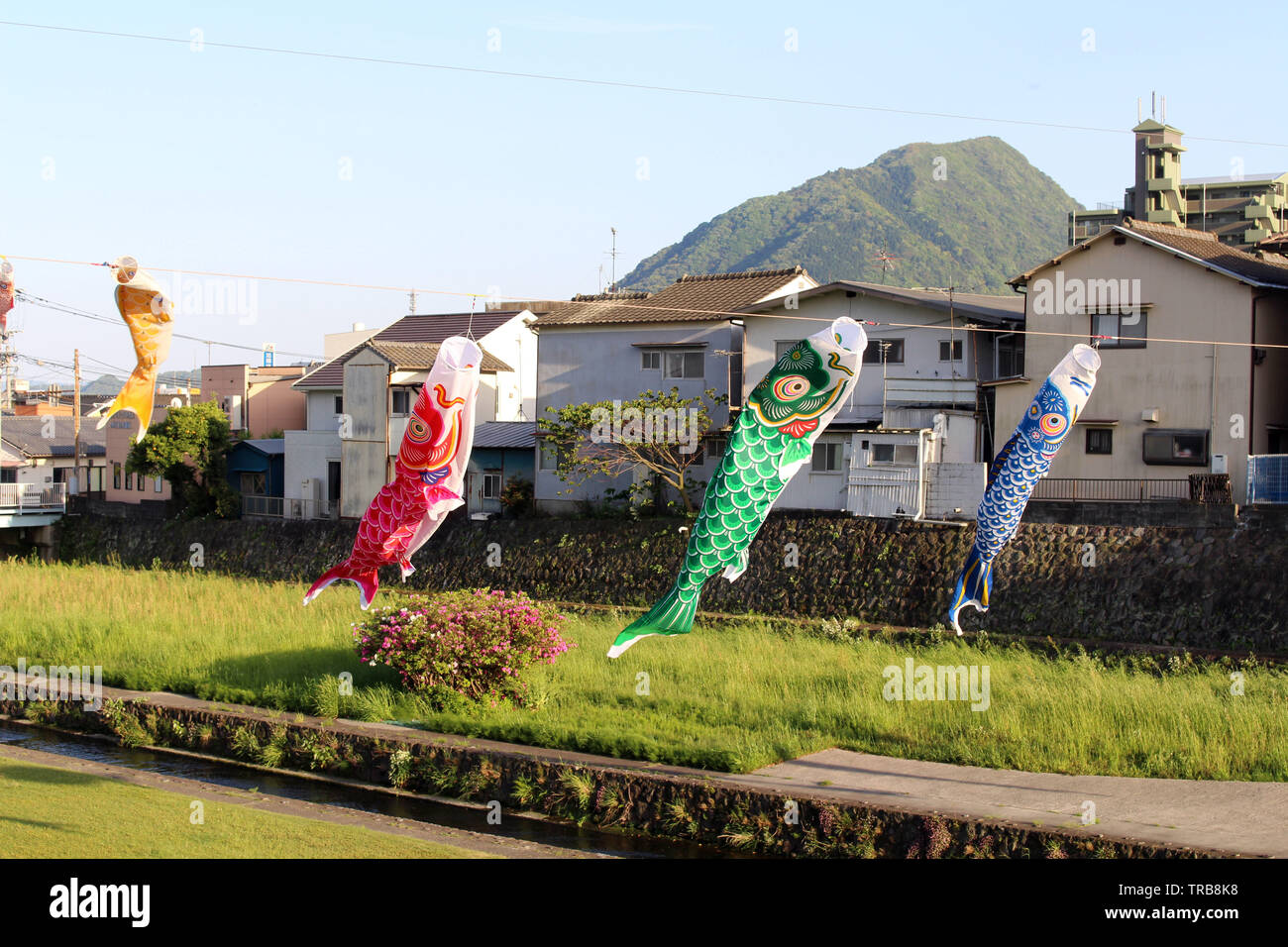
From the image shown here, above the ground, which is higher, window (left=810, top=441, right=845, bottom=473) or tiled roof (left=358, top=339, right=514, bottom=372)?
tiled roof (left=358, top=339, right=514, bottom=372)

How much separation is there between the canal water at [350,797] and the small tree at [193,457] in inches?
799

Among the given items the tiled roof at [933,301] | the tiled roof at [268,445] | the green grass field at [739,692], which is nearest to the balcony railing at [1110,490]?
the tiled roof at [933,301]

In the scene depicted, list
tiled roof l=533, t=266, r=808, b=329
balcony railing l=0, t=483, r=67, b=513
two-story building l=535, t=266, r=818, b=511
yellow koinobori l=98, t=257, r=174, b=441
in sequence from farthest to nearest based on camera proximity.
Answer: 1. balcony railing l=0, t=483, r=67, b=513
2. tiled roof l=533, t=266, r=808, b=329
3. two-story building l=535, t=266, r=818, b=511
4. yellow koinobori l=98, t=257, r=174, b=441

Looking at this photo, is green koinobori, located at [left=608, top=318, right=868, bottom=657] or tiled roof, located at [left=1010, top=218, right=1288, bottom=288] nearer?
green koinobori, located at [left=608, top=318, right=868, bottom=657]

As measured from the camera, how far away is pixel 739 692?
723 inches

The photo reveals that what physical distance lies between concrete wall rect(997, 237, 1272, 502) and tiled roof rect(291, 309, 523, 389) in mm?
19474

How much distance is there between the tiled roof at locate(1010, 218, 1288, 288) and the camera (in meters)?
25.1

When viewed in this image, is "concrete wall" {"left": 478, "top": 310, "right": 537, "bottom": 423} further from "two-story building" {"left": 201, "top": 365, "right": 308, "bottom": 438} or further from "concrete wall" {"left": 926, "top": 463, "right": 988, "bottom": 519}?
"concrete wall" {"left": 926, "top": 463, "right": 988, "bottom": 519}

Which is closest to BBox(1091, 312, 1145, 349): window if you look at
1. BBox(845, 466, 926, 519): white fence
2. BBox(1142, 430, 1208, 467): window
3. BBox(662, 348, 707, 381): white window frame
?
BBox(1142, 430, 1208, 467): window

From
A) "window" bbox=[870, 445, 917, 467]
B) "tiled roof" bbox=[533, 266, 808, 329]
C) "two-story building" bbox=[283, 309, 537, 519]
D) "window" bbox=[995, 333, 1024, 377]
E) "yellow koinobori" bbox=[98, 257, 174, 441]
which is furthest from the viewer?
"tiled roof" bbox=[533, 266, 808, 329]

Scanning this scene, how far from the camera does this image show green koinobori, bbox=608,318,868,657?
1247cm

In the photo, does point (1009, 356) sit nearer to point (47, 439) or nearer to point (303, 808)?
point (303, 808)

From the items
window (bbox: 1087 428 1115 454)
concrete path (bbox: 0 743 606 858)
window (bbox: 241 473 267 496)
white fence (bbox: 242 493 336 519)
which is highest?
window (bbox: 1087 428 1115 454)
